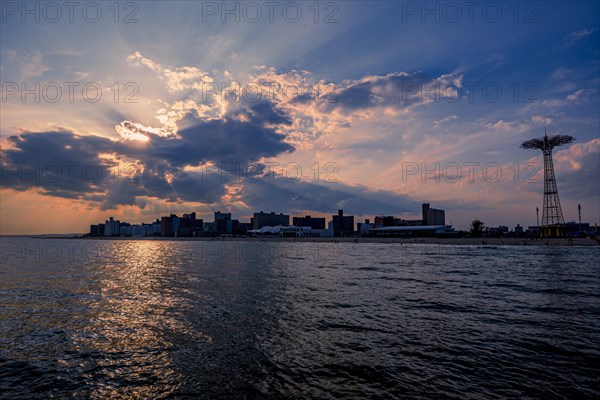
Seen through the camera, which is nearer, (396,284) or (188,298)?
(188,298)

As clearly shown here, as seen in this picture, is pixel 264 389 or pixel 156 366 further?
pixel 156 366

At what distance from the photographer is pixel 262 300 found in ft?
97.4

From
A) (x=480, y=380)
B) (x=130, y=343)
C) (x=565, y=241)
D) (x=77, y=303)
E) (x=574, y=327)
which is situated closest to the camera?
(x=480, y=380)

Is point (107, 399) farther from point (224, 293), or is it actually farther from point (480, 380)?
point (224, 293)

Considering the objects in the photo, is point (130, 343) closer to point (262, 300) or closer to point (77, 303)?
point (262, 300)

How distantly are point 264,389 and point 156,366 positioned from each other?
5.86m

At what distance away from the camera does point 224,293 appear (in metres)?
33.4

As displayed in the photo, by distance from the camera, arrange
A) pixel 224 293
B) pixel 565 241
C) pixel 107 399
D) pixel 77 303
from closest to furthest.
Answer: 1. pixel 107 399
2. pixel 77 303
3. pixel 224 293
4. pixel 565 241

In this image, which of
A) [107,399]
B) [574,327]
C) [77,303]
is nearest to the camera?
[107,399]

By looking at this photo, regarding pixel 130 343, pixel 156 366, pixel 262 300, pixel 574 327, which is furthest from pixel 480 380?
pixel 262 300

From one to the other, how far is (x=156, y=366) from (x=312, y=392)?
302 inches

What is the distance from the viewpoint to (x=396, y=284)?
38.7m

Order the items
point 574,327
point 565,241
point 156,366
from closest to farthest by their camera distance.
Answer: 1. point 156,366
2. point 574,327
3. point 565,241

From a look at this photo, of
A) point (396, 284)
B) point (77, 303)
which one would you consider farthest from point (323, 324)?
point (77, 303)
